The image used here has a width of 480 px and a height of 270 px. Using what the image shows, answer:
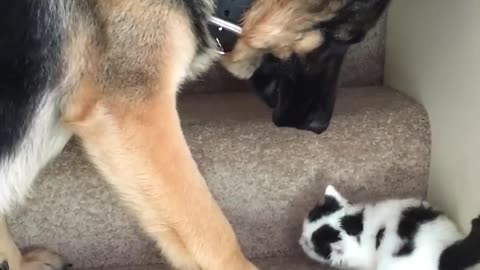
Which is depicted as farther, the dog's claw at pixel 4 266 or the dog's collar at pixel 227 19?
the dog's claw at pixel 4 266

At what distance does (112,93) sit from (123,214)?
447 millimetres

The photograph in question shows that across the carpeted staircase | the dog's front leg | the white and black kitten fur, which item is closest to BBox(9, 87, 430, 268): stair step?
the carpeted staircase

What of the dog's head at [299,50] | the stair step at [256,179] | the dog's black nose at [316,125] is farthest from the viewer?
the stair step at [256,179]

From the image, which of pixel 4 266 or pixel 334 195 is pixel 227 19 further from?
pixel 4 266

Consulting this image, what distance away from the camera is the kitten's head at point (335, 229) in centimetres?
179

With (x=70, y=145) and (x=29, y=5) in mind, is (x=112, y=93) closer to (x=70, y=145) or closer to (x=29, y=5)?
(x=29, y=5)

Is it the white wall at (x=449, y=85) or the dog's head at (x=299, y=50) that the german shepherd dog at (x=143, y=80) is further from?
the white wall at (x=449, y=85)

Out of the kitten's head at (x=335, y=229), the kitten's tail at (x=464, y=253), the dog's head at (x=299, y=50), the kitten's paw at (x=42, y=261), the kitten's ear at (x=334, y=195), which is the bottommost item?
the kitten's paw at (x=42, y=261)

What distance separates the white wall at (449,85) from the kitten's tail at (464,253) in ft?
0.46

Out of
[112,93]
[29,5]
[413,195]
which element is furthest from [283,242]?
[29,5]

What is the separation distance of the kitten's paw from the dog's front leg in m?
0.33

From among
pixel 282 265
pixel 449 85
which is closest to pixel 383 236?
pixel 282 265

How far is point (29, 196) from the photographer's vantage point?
1816 millimetres

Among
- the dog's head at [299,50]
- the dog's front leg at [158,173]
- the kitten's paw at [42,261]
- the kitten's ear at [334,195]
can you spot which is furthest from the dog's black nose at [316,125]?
the kitten's paw at [42,261]
